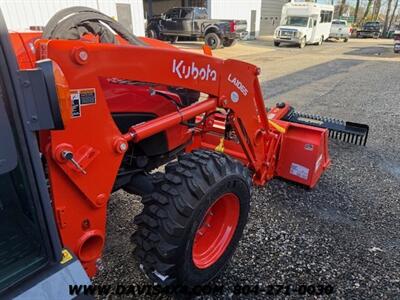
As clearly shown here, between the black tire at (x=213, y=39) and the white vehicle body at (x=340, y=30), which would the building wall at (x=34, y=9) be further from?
the white vehicle body at (x=340, y=30)

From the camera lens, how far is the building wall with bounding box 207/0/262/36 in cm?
2203

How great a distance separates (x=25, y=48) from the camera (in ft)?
7.47

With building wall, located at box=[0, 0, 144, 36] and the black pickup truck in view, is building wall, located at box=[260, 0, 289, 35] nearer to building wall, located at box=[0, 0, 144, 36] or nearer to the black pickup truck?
the black pickup truck

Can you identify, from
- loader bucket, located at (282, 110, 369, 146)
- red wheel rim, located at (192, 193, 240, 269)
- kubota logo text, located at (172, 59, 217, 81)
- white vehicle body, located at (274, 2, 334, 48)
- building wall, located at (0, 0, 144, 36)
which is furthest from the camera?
white vehicle body, located at (274, 2, 334, 48)

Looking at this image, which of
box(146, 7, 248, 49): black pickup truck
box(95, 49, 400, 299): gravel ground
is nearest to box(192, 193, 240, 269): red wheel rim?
box(95, 49, 400, 299): gravel ground

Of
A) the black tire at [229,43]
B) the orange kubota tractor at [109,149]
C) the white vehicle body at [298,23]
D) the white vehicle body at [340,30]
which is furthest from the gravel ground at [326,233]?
the white vehicle body at [340,30]

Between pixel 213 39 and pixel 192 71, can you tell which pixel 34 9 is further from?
pixel 213 39

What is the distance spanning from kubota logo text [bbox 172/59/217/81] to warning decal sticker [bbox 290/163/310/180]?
1552 mm

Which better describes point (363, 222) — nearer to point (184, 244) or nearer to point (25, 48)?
point (184, 244)

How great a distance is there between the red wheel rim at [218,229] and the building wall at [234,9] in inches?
830

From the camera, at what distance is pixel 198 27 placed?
18.6 metres

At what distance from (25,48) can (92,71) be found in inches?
36.2

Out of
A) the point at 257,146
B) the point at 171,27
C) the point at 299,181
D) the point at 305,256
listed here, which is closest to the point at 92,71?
the point at 257,146

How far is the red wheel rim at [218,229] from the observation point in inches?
95.6
